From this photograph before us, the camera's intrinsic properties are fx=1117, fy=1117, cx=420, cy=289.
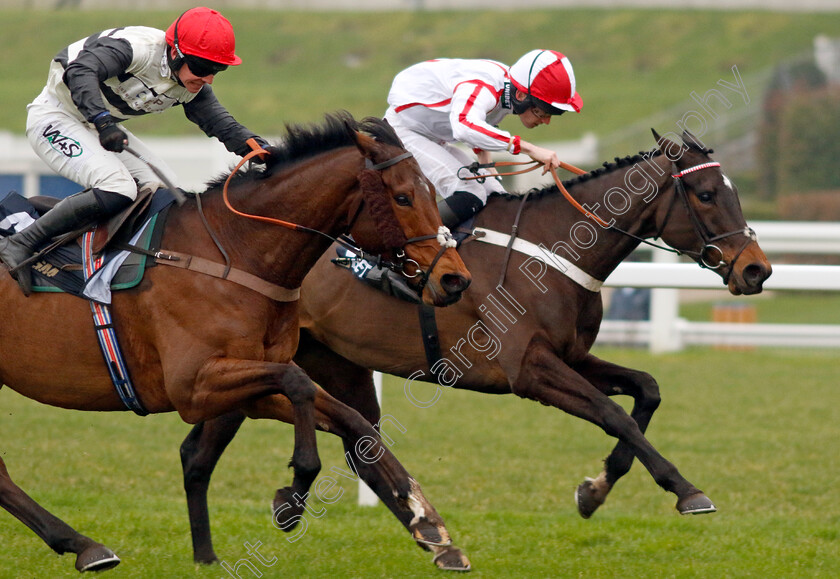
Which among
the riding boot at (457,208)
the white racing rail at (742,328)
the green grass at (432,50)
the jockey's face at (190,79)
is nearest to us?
the jockey's face at (190,79)

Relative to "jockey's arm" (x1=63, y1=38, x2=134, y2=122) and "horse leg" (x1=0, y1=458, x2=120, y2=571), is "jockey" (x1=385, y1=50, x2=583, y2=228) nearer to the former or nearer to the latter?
"jockey's arm" (x1=63, y1=38, x2=134, y2=122)

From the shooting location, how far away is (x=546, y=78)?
16.0ft

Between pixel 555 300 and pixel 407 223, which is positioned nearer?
pixel 407 223

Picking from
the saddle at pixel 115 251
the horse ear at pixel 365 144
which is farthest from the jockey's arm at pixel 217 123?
the horse ear at pixel 365 144

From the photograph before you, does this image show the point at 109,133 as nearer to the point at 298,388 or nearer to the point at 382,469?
the point at 298,388

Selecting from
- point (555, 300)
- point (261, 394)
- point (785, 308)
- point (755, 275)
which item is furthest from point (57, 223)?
point (785, 308)

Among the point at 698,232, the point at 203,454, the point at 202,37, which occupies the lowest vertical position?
the point at 203,454

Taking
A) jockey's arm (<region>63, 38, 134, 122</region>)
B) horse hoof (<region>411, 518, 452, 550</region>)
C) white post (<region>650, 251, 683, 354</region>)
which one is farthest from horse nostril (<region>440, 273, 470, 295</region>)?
white post (<region>650, 251, 683, 354</region>)

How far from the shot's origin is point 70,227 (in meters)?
4.22

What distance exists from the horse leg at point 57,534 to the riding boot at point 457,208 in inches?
78.9

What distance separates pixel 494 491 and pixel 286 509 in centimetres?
217

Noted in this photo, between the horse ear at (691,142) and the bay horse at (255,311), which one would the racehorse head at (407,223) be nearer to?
the bay horse at (255,311)

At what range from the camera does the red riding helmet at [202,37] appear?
4160 millimetres

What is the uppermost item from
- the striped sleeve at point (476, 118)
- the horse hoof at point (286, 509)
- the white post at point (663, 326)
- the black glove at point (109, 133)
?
the striped sleeve at point (476, 118)
